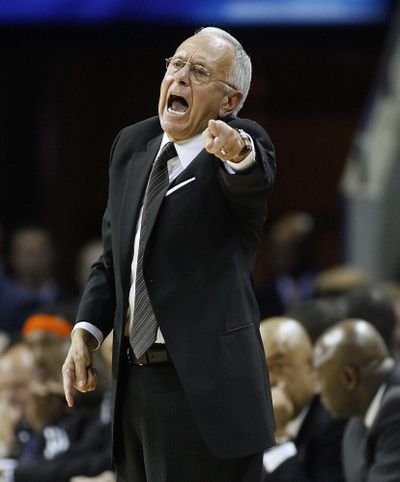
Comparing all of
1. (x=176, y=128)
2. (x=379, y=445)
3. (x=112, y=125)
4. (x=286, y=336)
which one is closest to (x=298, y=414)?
(x=286, y=336)

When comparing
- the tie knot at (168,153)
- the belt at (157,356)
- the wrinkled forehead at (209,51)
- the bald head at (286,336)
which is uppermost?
the wrinkled forehead at (209,51)

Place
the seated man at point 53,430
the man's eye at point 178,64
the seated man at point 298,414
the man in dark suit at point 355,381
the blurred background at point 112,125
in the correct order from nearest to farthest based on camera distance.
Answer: the man's eye at point 178,64 < the man in dark suit at point 355,381 < the seated man at point 298,414 < the seated man at point 53,430 < the blurred background at point 112,125

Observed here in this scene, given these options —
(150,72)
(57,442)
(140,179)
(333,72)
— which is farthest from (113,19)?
(140,179)

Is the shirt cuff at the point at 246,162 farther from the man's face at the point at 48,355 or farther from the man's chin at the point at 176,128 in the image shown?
the man's face at the point at 48,355

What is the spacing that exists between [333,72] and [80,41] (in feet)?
7.54

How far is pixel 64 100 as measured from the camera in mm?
10406

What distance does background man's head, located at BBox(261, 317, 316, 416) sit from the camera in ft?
15.4

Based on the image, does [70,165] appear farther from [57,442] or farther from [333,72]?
[57,442]

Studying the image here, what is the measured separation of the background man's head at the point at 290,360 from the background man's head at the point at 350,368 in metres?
0.32

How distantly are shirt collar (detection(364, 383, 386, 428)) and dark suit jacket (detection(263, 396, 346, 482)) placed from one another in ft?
0.71

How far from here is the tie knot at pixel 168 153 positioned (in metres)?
2.79

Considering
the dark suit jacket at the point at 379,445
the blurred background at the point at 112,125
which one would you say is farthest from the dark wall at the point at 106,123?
the dark suit jacket at the point at 379,445

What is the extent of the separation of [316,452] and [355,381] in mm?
371

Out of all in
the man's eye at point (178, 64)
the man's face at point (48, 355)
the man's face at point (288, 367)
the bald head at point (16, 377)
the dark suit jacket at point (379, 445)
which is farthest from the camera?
the bald head at point (16, 377)
